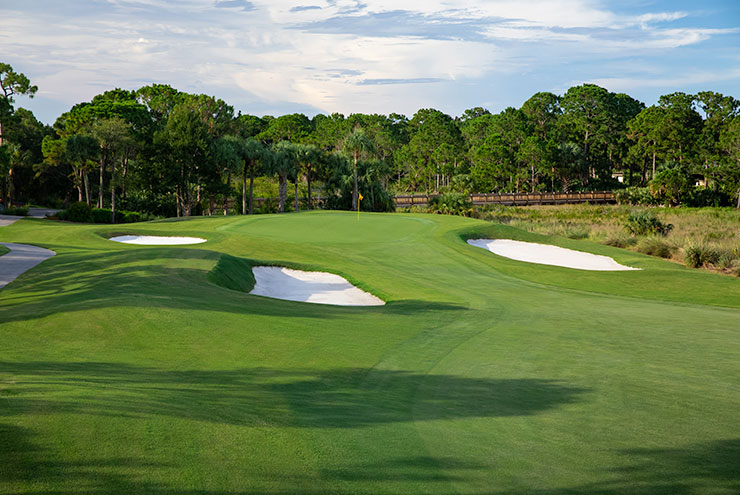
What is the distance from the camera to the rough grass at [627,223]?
27409 millimetres

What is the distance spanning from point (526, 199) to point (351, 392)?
66.7m

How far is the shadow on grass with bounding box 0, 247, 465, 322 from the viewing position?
34.8 feet

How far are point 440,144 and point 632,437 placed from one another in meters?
95.9

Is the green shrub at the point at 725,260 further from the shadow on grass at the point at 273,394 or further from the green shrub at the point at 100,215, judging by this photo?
the green shrub at the point at 100,215

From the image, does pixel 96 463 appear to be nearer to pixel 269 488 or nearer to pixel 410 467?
pixel 269 488

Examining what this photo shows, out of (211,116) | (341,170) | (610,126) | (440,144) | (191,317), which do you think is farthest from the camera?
(440,144)

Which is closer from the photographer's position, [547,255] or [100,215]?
[547,255]

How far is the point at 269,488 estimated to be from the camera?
12.5 ft

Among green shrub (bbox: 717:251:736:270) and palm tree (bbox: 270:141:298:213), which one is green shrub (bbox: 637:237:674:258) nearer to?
green shrub (bbox: 717:251:736:270)

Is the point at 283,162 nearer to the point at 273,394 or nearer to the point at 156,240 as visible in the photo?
the point at 156,240

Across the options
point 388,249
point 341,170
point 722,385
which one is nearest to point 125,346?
point 722,385

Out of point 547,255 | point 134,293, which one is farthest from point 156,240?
point 547,255

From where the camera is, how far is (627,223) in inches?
1528

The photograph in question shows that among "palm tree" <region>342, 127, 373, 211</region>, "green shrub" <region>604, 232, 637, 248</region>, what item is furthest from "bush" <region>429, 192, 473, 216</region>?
"green shrub" <region>604, 232, 637, 248</region>
